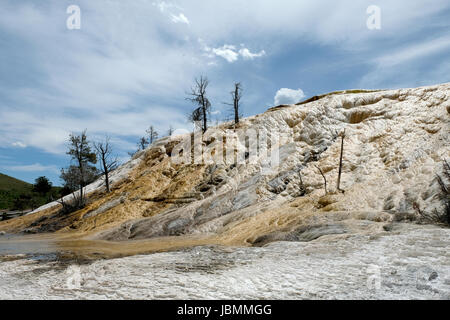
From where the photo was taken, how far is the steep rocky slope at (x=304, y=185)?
11.0 metres

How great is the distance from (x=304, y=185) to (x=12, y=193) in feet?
251

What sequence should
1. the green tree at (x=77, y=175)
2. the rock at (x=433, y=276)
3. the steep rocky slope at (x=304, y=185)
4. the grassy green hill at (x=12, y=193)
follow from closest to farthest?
the rock at (x=433, y=276) → the steep rocky slope at (x=304, y=185) → the green tree at (x=77, y=175) → the grassy green hill at (x=12, y=193)

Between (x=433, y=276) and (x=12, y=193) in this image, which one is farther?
(x=12, y=193)

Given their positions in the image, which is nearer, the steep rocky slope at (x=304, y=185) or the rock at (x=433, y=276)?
the rock at (x=433, y=276)

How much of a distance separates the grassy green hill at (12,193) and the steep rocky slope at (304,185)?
29107 mm

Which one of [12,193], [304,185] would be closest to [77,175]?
[304,185]

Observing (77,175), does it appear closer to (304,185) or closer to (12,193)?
(304,185)

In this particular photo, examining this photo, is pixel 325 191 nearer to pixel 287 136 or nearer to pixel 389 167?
pixel 389 167

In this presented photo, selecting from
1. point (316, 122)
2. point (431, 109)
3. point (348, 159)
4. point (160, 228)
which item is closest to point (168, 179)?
point (160, 228)

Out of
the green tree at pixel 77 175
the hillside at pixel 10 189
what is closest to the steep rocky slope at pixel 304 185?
the green tree at pixel 77 175

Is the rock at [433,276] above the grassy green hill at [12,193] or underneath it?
underneath

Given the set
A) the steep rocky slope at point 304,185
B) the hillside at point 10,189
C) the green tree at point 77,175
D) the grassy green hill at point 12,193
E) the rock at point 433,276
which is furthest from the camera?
the hillside at point 10,189

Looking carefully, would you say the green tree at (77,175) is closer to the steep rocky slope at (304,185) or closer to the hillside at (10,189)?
the steep rocky slope at (304,185)

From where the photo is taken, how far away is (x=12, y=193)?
69.7 metres
